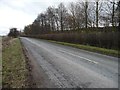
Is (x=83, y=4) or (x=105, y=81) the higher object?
(x=83, y=4)

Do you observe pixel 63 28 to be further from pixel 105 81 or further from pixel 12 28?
pixel 12 28

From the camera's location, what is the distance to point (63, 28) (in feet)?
233

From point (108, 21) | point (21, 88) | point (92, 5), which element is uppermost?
point (92, 5)

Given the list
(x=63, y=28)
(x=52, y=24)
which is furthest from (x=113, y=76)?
(x=52, y=24)

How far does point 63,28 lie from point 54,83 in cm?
6299

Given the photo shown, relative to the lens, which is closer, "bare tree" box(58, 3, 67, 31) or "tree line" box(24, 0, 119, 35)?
"tree line" box(24, 0, 119, 35)

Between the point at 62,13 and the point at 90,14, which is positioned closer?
the point at 90,14

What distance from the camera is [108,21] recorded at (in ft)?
128

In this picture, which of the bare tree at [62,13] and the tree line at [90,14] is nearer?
the tree line at [90,14]

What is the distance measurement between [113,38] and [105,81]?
1531 centimetres

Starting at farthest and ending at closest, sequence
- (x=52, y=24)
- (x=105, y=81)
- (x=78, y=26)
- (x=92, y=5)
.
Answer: (x=52, y=24) < (x=78, y=26) < (x=92, y=5) < (x=105, y=81)

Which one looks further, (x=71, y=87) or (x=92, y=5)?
(x=92, y=5)

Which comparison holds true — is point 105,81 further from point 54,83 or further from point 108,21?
point 108,21

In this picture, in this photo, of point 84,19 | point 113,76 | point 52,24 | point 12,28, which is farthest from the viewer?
point 12,28
